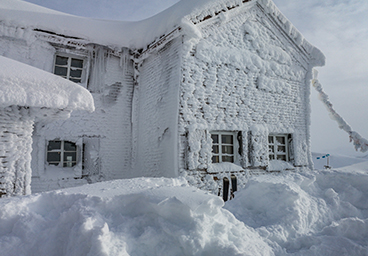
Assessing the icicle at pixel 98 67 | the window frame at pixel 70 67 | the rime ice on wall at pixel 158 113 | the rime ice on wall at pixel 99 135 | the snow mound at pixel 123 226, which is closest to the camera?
the snow mound at pixel 123 226

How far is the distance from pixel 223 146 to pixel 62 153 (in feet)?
15.3

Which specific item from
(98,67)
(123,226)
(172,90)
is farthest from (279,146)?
(123,226)

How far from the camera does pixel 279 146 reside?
7.95 m

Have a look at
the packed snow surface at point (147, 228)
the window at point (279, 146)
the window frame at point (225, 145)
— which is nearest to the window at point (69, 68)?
the window frame at point (225, 145)

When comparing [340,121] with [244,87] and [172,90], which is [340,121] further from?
[172,90]

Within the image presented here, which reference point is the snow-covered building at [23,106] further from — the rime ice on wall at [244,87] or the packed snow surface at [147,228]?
the rime ice on wall at [244,87]

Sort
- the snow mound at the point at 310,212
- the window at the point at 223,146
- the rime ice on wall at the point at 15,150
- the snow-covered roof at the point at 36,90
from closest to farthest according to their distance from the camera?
the snow mound at the point at 310,212
the snow-covered roof at the point at 36,90
the rime ice on wall at the point at 15,150
the window at the point at 223,146

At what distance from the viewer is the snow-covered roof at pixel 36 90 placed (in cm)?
310

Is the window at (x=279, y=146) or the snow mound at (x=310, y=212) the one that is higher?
the window at (x=279, y=146)

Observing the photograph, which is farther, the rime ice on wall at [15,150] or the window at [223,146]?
the window at [223,146]

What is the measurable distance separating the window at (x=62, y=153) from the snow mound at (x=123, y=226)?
4716mm

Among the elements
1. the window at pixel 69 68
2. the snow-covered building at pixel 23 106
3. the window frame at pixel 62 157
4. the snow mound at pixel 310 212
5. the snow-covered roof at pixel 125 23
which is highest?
the snow-covered roof at pixel 125 23

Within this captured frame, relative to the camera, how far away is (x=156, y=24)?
22.4 ft

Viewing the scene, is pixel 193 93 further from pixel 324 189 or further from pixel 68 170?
pixel 68 170
